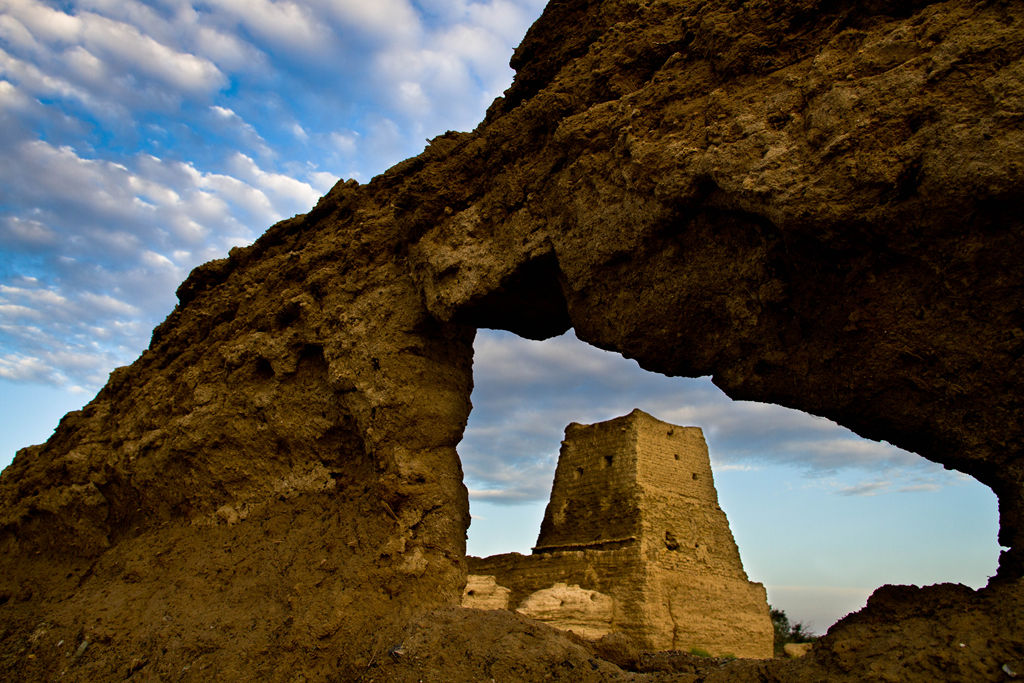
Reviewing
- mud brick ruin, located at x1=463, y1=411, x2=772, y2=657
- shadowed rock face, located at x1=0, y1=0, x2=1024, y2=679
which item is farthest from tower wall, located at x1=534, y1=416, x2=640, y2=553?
shadowed rock face, located at x1=0, y1=0, x2=1024, y2=679

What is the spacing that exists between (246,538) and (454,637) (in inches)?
75.4

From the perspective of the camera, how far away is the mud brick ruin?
11.3 meters

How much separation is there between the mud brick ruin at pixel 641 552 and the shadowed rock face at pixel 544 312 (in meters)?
6.26

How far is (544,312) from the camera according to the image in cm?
485

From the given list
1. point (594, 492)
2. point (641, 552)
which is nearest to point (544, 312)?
point (641, 552)

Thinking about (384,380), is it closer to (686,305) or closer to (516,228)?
(516,228)

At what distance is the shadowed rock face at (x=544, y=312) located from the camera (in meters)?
2.69

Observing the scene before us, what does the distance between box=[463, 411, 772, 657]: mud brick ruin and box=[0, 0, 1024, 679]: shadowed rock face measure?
20.6 feet

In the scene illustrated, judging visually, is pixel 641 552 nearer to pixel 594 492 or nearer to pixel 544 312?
pixel 594 492

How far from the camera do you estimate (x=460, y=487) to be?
4688 mm

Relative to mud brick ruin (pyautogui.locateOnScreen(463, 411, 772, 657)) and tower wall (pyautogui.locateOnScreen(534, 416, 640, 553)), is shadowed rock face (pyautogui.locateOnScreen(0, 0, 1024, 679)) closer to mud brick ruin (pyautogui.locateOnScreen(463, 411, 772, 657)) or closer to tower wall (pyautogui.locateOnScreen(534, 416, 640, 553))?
mud brick ruin (pyautogui.locateOnScreen(463, 411, 772, 657))

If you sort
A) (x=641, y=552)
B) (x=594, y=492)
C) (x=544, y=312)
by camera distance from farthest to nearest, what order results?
(x=594, y=492) < (x=641, y=552) < (x=544, y=312)

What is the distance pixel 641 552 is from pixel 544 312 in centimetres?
821

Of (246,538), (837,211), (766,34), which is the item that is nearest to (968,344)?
(837,211)
